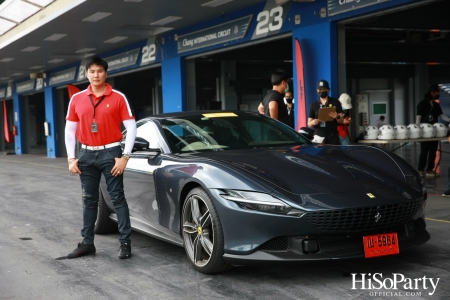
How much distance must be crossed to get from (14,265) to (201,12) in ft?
33.5

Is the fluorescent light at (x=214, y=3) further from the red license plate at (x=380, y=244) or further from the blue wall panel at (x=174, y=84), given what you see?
the red license plate at (x=380, y=244)

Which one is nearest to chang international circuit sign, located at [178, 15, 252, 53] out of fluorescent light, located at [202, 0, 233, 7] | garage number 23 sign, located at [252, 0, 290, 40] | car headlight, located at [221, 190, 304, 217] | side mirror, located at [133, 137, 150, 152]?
garage number 23 sign, located at [252, 0, 290, 40]

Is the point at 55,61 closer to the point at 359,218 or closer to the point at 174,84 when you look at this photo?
the point at 174,84

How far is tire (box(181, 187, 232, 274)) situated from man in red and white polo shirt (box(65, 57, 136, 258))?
0.86 metres

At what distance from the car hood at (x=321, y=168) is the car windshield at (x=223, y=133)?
0.30 metres

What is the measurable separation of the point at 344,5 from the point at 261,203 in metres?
7.48

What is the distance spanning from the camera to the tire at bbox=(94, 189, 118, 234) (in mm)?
6281

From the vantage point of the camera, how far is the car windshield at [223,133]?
5.22 m

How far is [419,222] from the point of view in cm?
439

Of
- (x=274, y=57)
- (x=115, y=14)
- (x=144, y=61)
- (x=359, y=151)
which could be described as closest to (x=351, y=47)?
(x=274, y=57)

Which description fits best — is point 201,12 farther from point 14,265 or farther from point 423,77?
point 423,77

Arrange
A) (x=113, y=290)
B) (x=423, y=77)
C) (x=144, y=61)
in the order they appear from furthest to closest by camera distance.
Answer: (x=423, y=77)
(x=144, y=61)
(x=113, y=290)

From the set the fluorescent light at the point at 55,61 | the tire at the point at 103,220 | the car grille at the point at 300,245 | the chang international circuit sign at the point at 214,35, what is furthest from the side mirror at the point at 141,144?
the fluorescent light at the point at 55,61

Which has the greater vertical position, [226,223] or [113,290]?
[226,223]
